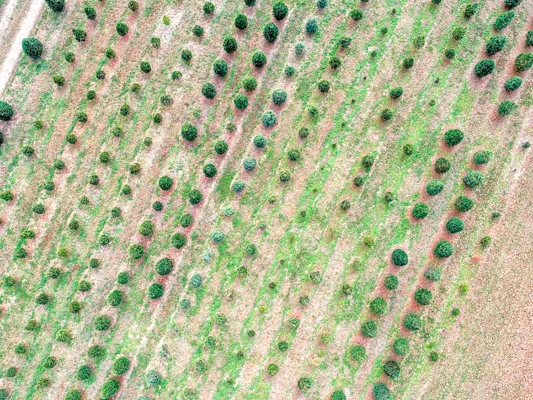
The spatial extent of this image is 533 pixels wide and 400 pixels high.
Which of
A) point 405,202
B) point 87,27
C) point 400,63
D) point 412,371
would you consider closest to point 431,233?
point 405,202

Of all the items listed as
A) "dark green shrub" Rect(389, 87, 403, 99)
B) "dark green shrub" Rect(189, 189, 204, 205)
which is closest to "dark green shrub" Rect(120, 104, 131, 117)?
"dark green shrub" Rect(189, 189, 204, 205)

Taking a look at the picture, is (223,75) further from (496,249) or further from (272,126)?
(496,249)

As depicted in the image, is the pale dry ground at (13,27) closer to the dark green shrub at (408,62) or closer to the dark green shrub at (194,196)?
the dark green shrub at (194,196)

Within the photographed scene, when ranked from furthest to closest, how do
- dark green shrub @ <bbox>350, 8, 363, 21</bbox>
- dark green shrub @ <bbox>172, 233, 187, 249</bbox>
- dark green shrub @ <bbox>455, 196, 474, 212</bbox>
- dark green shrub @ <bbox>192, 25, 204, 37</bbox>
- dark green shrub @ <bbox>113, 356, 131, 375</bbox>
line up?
dark green shrub @ <bbox>192, 25, 204, 37</bbox>
dark green shrub @ <bbox>350, 8, 363, 21</bbox>
dark green shrub @ <bbox>172, 233, 187, 249</bbox>
dark green shrub @ <bbox>455, 196, 474, 212</bbox>
dark green shrub @ <bbox>113, 356, 131, 375</bbox>

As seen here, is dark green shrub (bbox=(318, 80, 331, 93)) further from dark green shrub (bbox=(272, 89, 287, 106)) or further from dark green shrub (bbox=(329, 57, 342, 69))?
dark green shrub (bbox=(272, 89, 287, 106))

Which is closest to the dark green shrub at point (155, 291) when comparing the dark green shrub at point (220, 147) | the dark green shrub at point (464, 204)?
the dark green shrub at point (220, 147)

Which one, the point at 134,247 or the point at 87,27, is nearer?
the point at 134,247

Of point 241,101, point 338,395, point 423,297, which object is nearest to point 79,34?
point 241,101
